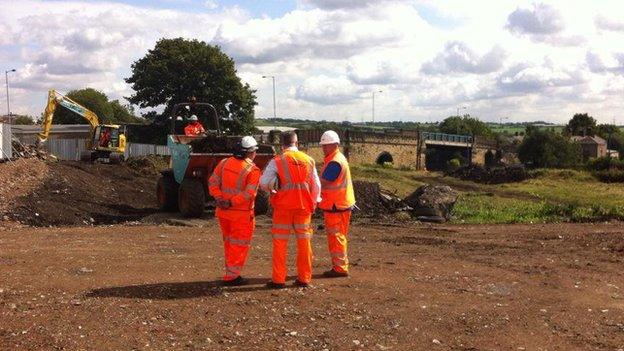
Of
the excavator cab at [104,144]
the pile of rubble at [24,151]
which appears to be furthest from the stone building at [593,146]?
the pile of rubble at [24,151]

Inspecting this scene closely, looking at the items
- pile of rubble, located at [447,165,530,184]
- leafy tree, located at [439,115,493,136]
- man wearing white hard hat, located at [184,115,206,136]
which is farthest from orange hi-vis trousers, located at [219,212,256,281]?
leafy tree, located at [439,115,493,136]

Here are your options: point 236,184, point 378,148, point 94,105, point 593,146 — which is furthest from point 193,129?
point 593,146

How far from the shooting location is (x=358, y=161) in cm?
6650

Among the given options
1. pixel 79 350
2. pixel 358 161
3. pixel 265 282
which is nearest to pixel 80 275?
pixel 265 282

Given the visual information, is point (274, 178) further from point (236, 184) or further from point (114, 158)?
point (114, 158)

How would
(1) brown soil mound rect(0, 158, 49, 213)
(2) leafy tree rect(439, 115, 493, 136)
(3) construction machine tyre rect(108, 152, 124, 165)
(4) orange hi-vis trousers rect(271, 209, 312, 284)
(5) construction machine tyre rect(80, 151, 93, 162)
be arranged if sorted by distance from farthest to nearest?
(2) leafy tree rect(439, 115, 493, 136)
(5) construction machine tyre rect(80, 151, 93, 162)
(3) construction machine tyre rect(108, 152, 124, 165)
(1) brown soil mound rect(0, 158, 49, 213)
(4) orange hi-vis trousers rect(271, 209, 312, 284)

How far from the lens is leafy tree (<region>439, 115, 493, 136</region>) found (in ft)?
404

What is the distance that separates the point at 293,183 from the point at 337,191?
3.09 ft

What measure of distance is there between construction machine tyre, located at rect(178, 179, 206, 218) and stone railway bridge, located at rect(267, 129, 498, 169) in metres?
36.3

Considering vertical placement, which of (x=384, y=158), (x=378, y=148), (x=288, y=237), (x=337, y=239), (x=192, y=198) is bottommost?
(x=384, y=158)

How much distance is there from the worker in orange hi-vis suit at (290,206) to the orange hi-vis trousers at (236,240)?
1.03ft

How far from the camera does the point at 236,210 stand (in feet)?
26.2

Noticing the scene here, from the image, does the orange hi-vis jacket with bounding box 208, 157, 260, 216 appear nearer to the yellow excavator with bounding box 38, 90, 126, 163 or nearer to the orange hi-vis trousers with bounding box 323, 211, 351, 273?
the orange hi-vis trousers with bounding box 323, 211, 351, 273

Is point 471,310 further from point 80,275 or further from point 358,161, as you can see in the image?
point 358,161
